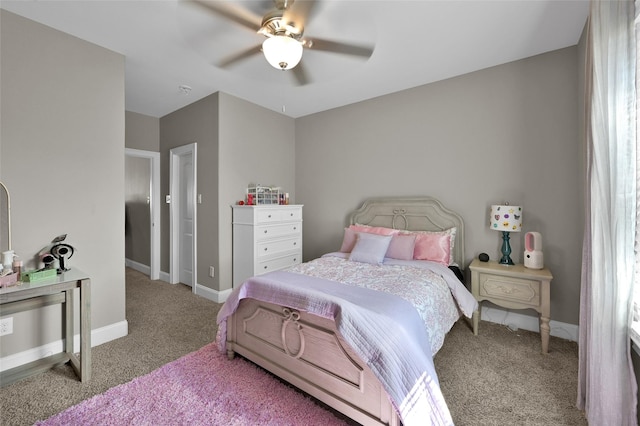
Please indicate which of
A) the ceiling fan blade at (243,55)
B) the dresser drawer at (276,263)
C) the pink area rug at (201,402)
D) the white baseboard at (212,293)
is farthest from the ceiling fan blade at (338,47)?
the white baseboard at (212,293)

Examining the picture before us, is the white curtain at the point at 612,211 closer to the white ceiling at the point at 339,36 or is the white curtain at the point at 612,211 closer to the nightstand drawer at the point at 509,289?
the white ceiling at the point at 339,36

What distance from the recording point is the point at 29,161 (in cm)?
218

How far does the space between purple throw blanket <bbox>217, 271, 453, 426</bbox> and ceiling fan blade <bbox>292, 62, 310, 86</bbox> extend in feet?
5.48

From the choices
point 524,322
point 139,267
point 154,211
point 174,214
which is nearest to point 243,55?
point 174,214

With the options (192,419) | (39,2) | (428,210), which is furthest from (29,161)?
(428,210)

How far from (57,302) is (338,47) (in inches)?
115

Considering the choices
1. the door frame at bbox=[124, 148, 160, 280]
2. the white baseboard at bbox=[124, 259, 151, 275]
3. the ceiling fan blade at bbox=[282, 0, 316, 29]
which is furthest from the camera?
the white baseboard at bbox=[124, 259, 151, 275]

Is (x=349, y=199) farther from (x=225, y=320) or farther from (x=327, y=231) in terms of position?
(x=225, y=320)

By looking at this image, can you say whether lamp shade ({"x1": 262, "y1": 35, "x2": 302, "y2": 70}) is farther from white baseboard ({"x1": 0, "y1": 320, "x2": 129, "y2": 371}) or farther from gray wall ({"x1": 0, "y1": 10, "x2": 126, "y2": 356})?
white baseboard ({"x1": 0, "y1": 320, "x2": 129, "y2": 371})

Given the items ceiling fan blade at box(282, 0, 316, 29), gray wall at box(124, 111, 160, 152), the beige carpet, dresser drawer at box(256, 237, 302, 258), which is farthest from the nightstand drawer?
gray wall at box(124, 111, 160, 152)

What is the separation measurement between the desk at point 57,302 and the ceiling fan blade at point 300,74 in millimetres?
2257

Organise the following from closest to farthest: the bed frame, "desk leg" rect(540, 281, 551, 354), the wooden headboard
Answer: the bed frame → "desk leg" rect(540, 281, 551, 354) → the wooden headboard

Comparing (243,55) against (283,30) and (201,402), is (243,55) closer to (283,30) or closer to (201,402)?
(283,30)

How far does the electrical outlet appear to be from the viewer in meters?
2.05
